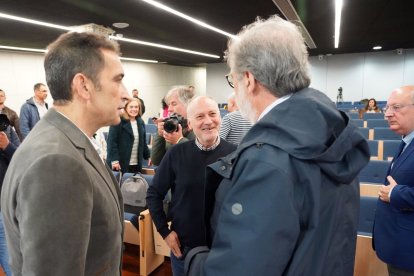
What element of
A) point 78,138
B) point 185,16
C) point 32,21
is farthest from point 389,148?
point 32,21

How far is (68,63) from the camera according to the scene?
83 cm

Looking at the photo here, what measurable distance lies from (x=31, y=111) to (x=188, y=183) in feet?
12.0

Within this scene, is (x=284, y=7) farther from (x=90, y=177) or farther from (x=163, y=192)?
(x=90, y=177)

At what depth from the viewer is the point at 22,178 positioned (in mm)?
685

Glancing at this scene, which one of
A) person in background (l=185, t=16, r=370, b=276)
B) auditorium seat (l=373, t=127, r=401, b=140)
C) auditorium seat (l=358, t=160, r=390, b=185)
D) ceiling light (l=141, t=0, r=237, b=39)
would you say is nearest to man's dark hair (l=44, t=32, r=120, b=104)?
person in background (l=185, t=16, r=370, b=276)

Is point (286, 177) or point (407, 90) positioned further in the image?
point (407, 90)

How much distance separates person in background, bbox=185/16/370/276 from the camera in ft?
2.14

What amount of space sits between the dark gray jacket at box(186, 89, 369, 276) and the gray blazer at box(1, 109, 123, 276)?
319 mm

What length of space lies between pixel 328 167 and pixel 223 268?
35 cm

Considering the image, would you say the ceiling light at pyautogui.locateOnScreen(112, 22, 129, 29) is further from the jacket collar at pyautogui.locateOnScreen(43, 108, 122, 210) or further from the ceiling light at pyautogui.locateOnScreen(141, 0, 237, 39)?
the jacket collar at pyautogui.locateOnScreen(43, 108, 122, 210)

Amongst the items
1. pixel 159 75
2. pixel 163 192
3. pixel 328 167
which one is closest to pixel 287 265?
pixel 328 167

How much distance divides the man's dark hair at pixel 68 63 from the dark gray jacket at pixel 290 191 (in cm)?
49

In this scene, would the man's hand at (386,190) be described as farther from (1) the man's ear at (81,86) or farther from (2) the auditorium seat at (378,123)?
(2) the auditorium seat at (378,123)

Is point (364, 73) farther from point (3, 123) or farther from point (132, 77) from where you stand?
point (3, 123)
